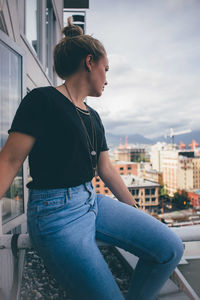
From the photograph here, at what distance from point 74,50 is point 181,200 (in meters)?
54.2

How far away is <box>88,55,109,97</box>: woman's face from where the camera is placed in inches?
36.6

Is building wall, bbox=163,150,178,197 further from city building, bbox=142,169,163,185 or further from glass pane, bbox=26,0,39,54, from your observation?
glass pane, bbox=26,0,39,54

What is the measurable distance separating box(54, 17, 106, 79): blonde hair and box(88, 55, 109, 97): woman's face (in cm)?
2

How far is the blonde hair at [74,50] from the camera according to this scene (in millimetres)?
886

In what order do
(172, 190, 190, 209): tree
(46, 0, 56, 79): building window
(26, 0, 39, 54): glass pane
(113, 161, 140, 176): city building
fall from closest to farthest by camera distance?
(26, 0, 39, 54): glass pane, (46, 0, 56, 79): building window, (172, 190, 190, 209): tree, (113, 161, 140, 176): city building

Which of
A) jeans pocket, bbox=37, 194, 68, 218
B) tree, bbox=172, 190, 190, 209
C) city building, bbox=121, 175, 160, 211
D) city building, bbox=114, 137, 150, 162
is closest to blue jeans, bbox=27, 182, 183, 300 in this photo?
jeans pocket, bbox=37, 194, 68, 218

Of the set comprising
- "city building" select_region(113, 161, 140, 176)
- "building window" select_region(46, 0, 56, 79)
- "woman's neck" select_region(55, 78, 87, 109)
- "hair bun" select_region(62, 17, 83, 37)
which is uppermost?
"building window" select_region(46, 0, 56, 79)

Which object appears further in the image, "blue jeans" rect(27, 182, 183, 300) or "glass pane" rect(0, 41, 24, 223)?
"glass pane" rect(0, 41, 24, 223)

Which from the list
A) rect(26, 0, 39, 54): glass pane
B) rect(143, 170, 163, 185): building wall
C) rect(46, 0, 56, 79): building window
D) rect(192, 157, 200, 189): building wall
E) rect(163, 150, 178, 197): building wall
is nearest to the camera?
rect(26, 0, 39, 54): glass pane

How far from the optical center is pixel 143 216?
85cm

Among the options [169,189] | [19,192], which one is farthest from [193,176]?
[19,192]

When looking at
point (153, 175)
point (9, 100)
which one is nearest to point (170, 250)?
point (9, 100)

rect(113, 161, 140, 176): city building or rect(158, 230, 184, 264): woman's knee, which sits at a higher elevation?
rect(158, 230, 184, 264): woman's knee

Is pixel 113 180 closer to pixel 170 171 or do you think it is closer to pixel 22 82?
pixel 22 82
